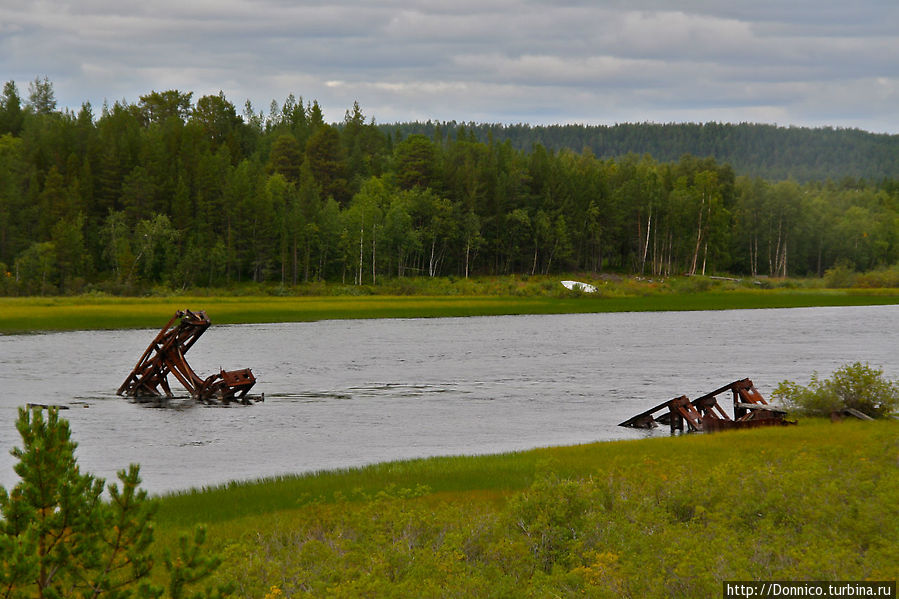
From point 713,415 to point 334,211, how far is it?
10305 cm

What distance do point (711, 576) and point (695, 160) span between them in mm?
191520

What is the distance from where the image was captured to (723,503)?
1680cm

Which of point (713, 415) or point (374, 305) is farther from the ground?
point (713, 415)

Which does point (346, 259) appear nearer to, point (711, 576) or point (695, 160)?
point (695, 160)

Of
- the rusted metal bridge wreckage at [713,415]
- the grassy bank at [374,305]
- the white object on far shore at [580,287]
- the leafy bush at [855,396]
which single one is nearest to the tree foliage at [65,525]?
the rusted metal bridge wreckage at [713,415]

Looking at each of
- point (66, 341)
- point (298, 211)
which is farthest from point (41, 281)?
point (66, 341)

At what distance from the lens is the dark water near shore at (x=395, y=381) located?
93.2ft

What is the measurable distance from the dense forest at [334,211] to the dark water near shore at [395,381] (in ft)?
134

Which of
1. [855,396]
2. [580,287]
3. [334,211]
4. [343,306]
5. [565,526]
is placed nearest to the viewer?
[565,526]

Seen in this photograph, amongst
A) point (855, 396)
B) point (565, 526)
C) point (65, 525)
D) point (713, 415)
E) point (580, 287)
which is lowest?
point (580, 287)

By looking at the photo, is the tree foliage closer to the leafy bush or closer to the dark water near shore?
the dark water near shore

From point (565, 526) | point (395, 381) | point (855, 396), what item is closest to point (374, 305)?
point (395, 381)

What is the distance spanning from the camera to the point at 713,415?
31375 millimetres

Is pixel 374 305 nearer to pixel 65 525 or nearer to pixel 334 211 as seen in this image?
pixel 334 211
